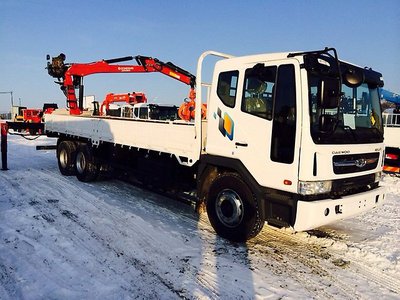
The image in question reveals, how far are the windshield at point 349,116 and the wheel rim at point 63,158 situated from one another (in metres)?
7.80

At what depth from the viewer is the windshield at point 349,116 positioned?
411 cm

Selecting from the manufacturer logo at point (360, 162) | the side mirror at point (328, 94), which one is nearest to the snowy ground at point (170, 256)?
the manufacturer logo at point (360, 162)

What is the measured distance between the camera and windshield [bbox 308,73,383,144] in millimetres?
4106

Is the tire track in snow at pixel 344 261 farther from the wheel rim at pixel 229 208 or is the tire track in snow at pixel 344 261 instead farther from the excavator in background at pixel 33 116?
Answer: the excavator in background at pixel 33 116

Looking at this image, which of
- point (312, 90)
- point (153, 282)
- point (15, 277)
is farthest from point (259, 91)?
point (15, 277)

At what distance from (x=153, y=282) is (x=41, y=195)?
183 inches

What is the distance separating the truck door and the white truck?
0.5 inches

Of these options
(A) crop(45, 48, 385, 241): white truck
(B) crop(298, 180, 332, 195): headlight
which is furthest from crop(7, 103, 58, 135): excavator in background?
(B) crop(298, 180, 332, 195): headlight

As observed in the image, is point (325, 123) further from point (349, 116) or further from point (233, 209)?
point (233, 209)

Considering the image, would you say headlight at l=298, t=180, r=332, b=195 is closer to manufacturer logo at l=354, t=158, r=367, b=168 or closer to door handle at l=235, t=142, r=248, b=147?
manufacturer logo at l=354, t=158, r=367, b=168

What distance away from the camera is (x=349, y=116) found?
4566 mm

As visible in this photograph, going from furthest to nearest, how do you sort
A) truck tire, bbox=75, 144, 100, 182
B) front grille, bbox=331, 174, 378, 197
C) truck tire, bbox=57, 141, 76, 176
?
truck tire, bbox=57, 141, 76, 176
truck tire, bbox=75, 144, 100, 182
front grille, bbox=331, 174, 378, 197

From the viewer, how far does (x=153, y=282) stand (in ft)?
12.3

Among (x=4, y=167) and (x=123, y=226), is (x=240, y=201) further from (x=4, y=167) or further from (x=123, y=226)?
(x=4, y=167)
